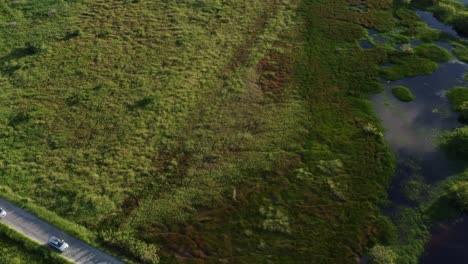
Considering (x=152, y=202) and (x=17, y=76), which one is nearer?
(x=152, y=202)

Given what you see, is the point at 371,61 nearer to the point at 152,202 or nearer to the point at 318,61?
the point at 318,61

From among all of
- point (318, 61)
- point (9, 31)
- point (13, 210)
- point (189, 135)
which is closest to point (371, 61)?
point (318, 61)

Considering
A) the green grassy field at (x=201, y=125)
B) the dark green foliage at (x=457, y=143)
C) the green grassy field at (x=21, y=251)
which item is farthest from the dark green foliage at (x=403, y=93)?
the green grassy field at (x=21, y=251)

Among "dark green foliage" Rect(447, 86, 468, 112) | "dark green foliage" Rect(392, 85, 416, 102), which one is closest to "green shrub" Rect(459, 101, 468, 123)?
"dark green foliage" Rect(447, 86, 468, 112)

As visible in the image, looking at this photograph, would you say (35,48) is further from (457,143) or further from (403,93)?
(457,143)

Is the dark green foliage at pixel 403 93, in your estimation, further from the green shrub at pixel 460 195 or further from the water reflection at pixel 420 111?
the green shrub at pixel 460 195

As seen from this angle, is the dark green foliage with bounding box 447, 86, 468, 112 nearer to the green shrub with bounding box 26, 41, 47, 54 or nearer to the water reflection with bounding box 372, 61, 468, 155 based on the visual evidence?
the water reflection with bounding box 372, 61, 468, 155

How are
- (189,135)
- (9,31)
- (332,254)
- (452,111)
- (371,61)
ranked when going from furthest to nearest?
(9,31)
(371,61)
(452,111)
(189,135)
(332,254)
